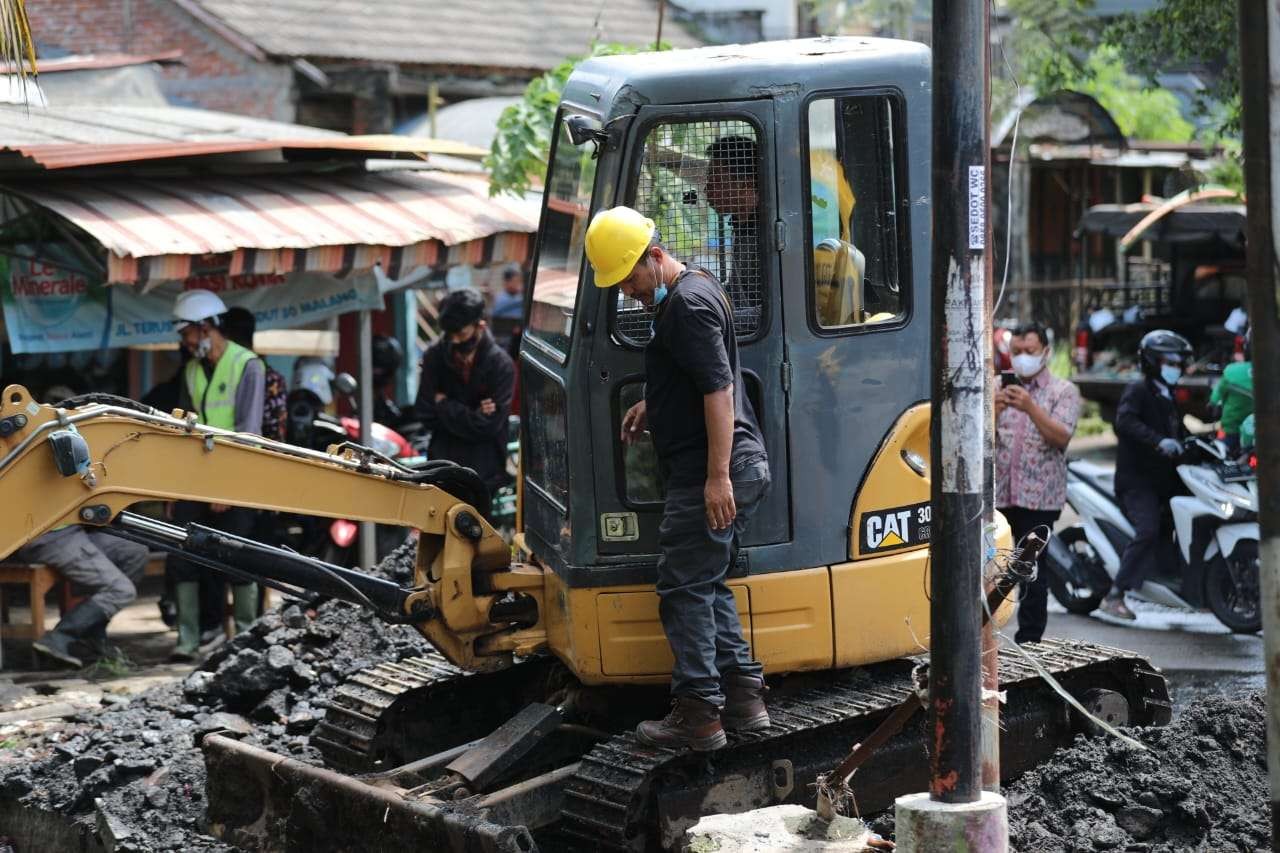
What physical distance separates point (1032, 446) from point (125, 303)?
18.5 feet

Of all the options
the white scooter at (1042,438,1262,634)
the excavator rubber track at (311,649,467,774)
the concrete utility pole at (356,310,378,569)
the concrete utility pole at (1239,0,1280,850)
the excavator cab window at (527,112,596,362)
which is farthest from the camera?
the concrete utility pole at (356,310,378,569)

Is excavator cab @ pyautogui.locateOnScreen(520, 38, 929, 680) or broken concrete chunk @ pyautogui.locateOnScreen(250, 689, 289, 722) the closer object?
excavator cab @ pyautogui.locateOnScreen(520, 38, 929, 680)

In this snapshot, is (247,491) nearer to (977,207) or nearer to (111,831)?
(111,831)

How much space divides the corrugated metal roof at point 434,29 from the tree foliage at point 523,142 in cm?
892

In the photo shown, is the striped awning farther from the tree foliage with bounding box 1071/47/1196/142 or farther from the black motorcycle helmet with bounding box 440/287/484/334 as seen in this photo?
the tree foliage with bounding box 1071/47/1196/142

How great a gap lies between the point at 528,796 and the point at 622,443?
4.22ft

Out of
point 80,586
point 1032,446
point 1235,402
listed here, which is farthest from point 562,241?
point 1235,402

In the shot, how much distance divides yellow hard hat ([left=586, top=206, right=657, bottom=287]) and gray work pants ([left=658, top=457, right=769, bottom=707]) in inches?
30.6

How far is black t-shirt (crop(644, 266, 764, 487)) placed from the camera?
5570mm

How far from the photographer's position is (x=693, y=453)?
575cm

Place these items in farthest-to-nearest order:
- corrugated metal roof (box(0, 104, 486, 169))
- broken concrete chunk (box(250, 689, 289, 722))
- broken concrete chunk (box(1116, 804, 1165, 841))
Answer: corrugated metal roof (box(0, 104, 486, 169)) < broken concrete chunk (box(250, 689, 289, 722)) < broken concrete chunk (box(1116, 804, 1165, 841))

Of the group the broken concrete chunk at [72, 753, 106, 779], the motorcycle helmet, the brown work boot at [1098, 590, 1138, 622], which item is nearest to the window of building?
the broken concrete chunk at [72, 753, 106, 779]

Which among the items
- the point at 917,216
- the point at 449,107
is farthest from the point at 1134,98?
the point at 917,216

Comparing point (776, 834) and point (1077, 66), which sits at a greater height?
point (1077, 66)
